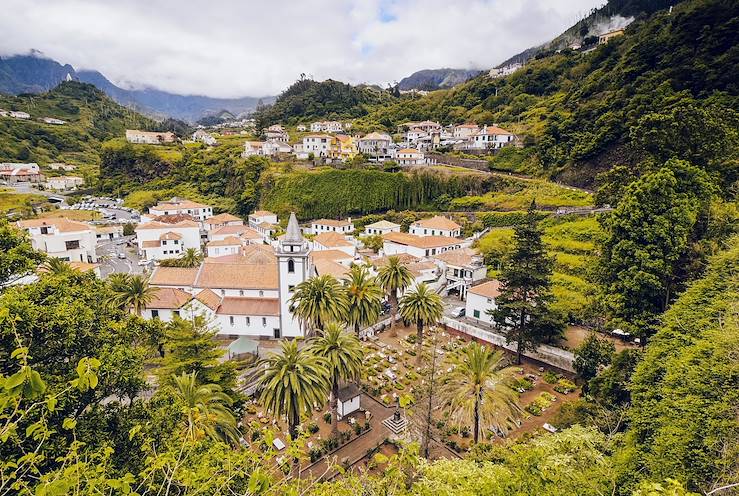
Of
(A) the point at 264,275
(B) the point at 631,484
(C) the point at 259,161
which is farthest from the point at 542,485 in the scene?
(C) the point at 259,161

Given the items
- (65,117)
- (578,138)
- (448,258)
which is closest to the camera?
(448,258)

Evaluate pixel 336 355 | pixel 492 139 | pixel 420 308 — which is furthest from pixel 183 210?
pixel 492 139

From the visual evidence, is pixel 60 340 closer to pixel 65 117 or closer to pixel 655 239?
pixel 655 239

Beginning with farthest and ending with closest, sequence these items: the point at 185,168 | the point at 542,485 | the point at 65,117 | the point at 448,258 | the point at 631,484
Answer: the point at 65,117, the point at 185,168, the point at 448,258, the point at 631,484, the point at 542,485

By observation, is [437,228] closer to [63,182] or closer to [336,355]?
[336,355]

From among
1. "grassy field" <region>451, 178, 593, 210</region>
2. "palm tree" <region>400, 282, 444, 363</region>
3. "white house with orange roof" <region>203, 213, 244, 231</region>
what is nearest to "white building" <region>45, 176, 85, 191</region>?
"white house with orange roof" <region>203, 213, 244, 231</region>
